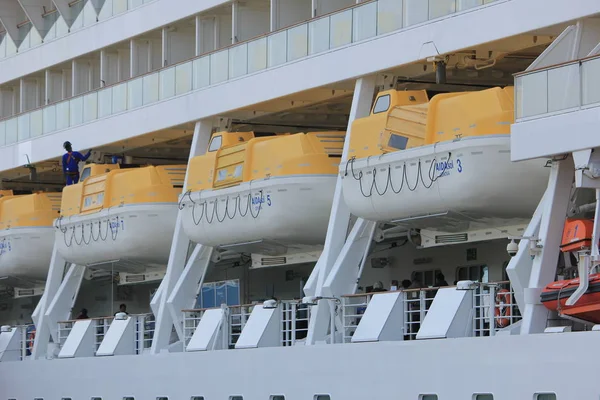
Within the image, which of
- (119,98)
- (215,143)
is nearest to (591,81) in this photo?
(215,143)

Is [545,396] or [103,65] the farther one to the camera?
[103,65]

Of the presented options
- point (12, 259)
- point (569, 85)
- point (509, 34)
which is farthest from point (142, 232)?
point (569, 85)

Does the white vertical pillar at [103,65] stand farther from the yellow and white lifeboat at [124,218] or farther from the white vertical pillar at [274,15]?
the white vertical pillar at [274,15]

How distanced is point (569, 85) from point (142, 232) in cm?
1368

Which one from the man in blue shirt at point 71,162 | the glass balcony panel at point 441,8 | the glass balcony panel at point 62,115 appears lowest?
the man in blue shirt at point 71,162

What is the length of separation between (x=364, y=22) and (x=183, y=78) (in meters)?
6.57

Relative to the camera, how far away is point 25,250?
35.8 m

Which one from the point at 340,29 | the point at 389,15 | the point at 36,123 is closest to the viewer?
the point at 389,15

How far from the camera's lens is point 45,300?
34.8 m

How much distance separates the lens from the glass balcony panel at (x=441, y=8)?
2339cm

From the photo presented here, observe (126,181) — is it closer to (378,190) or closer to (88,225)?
(88,225)

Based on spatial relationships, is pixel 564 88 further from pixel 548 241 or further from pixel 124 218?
pixel 124 218

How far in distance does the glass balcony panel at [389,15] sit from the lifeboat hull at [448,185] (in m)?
2.30

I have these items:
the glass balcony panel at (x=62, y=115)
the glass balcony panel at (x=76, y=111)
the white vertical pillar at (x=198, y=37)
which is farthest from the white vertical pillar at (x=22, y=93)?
the white vertical pillar at (x=198, y=37)
